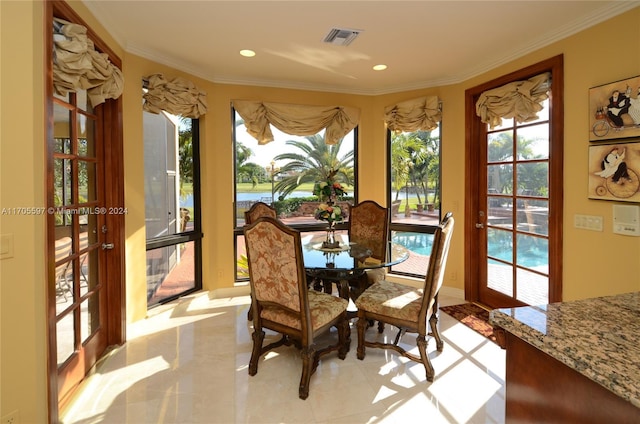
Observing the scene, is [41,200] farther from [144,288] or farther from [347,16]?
[347,16]

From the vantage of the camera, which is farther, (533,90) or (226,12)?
(533,90)

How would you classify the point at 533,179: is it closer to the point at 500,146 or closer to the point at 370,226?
the point at 500,146

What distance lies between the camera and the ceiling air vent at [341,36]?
284 cm

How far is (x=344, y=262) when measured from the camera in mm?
2760

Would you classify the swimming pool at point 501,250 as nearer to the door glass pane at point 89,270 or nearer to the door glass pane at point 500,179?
the door glass pane at point 500,179

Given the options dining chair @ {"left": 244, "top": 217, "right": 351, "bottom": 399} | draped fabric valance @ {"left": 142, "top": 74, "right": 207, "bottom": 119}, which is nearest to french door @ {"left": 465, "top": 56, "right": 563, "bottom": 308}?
dining chair @ {"left": 244, "top": 217, "right": 351, "bottom": 399}

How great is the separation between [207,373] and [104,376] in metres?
0.72

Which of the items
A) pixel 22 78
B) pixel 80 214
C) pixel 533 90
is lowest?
pixel 80 214

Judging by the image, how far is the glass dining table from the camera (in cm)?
262

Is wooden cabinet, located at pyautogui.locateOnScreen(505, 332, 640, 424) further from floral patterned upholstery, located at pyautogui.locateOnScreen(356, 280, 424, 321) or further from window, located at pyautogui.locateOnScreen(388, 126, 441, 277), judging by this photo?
window, located at pyautogui.locateOnScreen(388, 126, 441, 277)

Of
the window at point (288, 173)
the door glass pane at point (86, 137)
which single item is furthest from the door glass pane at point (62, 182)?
the window at point (288, 173)

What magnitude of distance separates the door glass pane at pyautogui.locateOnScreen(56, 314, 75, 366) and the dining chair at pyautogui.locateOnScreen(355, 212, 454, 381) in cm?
202

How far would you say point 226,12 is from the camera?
2.54m

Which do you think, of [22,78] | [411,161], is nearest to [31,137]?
[22,78]
